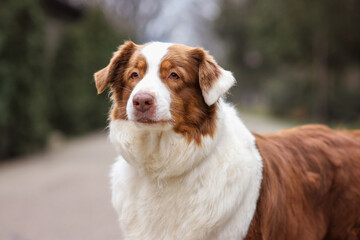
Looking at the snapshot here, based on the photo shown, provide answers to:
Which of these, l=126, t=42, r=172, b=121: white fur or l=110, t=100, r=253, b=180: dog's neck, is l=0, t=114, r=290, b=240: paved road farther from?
l=126, t=42, r=172, b=121: white fur

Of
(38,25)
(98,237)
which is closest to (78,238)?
(98,237)

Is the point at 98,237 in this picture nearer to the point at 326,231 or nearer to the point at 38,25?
the point at 326,231

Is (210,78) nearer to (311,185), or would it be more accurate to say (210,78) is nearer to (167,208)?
(167,208)

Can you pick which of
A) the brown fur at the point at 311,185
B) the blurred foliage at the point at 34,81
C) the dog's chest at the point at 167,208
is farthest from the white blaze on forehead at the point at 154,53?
the blurred foliage at the point at 34,81

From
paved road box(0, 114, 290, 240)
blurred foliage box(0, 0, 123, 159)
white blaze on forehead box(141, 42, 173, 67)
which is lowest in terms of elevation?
paved road box(0, 114, 290, 240)

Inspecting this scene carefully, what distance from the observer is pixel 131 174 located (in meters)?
2.98

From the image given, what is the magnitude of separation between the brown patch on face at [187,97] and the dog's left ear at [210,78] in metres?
0.01

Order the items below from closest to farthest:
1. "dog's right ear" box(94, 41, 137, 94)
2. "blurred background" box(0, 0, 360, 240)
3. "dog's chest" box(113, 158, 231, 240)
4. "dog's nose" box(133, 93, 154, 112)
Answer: "dog's nose" box(133, 93, 154, 112)
"dog's chest" box(113, 158, 231, 240)
"dog's right ear" box(94, 41, 137, 94)
"blurred background" box(0, 0, 360, 240)

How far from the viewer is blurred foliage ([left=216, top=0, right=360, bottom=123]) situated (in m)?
17.5

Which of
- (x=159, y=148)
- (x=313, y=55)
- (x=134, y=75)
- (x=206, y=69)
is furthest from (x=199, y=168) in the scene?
(x=313, y=55)

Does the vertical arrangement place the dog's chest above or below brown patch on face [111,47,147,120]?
below

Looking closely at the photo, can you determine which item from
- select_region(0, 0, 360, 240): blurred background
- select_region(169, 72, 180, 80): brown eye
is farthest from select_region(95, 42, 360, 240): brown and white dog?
select_region(0, 0, 360, 240): blurred background

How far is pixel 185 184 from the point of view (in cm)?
279

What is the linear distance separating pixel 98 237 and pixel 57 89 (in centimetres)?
997
